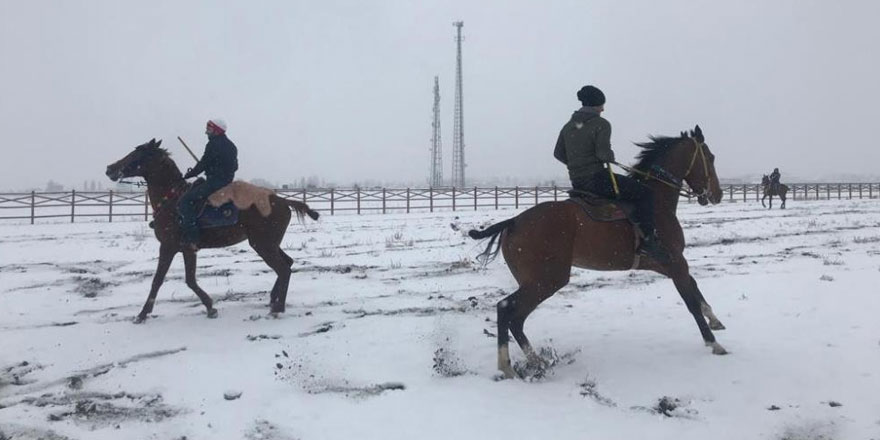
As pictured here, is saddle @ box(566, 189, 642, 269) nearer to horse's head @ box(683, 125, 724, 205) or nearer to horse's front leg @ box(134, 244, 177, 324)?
horse's head @ box(683, 125, 724, 205)

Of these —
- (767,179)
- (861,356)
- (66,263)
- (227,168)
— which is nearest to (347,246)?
(66,263)

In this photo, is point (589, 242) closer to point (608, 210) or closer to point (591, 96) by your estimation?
point (608, 210)

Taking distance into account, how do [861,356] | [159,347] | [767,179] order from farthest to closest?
1. [767,179]
2. [159,347]
3. [861,356]

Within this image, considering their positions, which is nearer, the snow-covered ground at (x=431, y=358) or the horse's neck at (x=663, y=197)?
the snow-covered ground at (x=431, y=358)

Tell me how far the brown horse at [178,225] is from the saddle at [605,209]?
13.1 ft

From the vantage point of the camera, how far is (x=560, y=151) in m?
6.02

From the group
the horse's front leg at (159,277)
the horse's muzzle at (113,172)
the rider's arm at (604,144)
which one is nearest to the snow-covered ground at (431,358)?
the horse's front leg at (159,277)

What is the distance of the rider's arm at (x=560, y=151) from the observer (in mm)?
5906

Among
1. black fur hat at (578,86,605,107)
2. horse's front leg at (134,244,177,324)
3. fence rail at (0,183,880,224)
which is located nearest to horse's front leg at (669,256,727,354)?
black fur hat at (578,86,605,107)

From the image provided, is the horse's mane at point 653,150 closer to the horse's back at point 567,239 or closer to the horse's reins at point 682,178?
the horse's reins at point 682,178

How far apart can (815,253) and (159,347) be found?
484 inches

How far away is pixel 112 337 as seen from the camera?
630cm

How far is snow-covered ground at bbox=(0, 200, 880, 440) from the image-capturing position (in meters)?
4.20

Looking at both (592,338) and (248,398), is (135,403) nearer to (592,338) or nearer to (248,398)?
(248,398)
